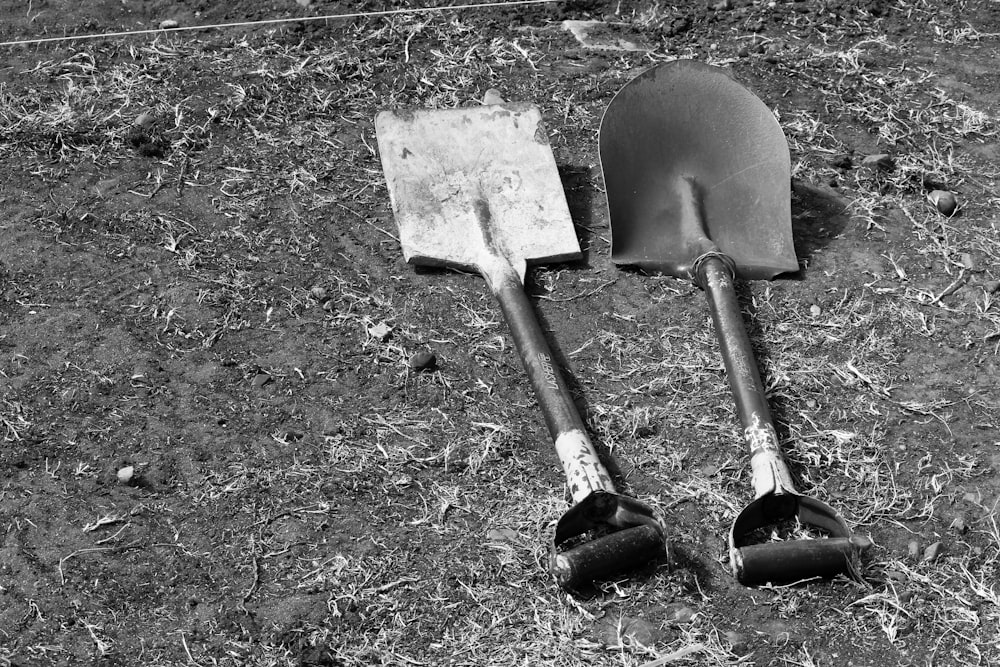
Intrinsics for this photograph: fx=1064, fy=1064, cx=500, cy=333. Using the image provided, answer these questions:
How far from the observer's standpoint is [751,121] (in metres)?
3.96

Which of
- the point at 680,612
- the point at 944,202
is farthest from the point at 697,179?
the point at 680,612

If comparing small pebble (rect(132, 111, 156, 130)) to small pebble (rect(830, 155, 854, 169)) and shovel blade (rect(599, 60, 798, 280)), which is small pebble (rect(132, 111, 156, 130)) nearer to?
shovel blade (rect(599, 60, 798, 280))

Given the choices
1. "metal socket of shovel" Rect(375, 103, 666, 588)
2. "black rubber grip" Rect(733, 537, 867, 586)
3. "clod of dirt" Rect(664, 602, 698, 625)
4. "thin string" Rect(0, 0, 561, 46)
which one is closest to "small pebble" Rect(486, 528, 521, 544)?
"metal socket of shovel" Rect(375, 103, 666, 588)

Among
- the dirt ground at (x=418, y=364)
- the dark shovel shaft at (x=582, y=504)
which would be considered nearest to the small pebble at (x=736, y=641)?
the dirt ground at (x=418, y=364)

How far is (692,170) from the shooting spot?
13.0 feet

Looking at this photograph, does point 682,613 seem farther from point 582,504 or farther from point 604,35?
point 604,35

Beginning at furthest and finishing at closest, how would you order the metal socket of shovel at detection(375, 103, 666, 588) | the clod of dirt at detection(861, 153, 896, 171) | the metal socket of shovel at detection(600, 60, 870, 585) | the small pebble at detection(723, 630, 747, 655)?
the clod of dirt at detection(861, 153, 896, 171) < the metal socket of shovel at detection(600, 60, 870, 585) < the metal socket of shovel at detection(375, 103, 666, 588) < the small pebble at detection(723, 630, 747, 655)

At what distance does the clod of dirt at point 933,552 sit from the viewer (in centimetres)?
302

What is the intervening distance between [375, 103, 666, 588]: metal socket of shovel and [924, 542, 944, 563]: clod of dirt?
1033mm

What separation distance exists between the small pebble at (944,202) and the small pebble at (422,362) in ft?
6.98

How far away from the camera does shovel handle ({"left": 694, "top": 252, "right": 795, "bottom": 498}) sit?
3049mm

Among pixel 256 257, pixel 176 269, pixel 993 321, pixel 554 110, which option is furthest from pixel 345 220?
pixel 993 321

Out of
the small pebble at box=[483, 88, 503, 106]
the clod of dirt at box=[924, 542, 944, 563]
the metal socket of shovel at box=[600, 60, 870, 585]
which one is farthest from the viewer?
the small pebble at box=[483, 88, 503, 106]

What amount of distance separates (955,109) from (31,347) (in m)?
3.85
